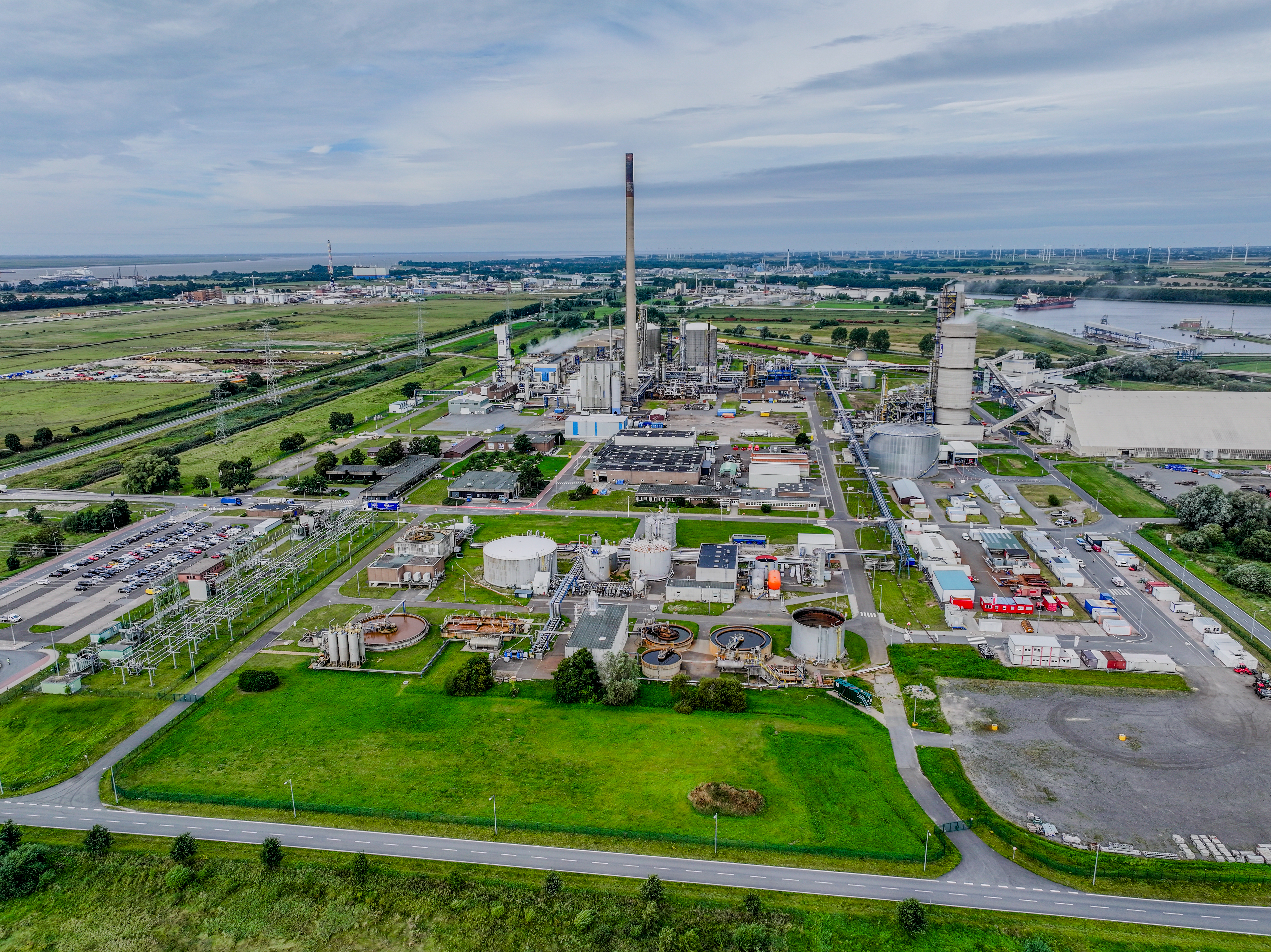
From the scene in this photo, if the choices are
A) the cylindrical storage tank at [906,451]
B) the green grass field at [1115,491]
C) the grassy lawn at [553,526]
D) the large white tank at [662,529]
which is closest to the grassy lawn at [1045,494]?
the green grass field at [1115,491]

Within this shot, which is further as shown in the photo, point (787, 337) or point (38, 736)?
point (787, 337)

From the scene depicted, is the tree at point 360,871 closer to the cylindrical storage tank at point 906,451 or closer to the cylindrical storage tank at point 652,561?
the cylindrical storage tank at point 652,561

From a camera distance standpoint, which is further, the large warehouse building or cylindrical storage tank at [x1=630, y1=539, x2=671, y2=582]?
the large warehouse building

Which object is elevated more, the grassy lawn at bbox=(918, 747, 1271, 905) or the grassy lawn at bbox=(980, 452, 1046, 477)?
the grassy lawn at bbox=(980, 452, 1046, 477)

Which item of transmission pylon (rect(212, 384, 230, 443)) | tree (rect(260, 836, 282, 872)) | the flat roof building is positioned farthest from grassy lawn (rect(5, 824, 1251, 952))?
transmission pylon (rect(212, 384, 230, 443))

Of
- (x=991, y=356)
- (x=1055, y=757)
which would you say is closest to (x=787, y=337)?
(x=991, y=356)

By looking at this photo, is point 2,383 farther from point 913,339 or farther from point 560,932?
point 913,339

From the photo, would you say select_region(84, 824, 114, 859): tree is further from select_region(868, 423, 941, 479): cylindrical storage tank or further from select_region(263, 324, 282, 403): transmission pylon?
select_region(263, 324, 282, 403): transmission pylon
